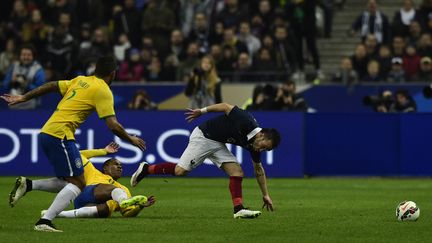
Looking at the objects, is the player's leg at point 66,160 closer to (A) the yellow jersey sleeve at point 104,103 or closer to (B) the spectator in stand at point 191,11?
(A) the yellow jersey sleeve at point 104,103

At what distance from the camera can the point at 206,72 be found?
2417cm

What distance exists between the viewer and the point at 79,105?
44.9 ft

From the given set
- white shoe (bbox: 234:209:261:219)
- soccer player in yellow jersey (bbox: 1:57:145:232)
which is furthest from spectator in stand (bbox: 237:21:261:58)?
soccer player in yellow jersey (bbox: 1:57:145:232)

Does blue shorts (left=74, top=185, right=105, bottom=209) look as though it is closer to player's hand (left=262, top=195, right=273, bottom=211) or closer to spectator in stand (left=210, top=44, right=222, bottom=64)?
player's hand (left=262, top=195, right=273, bottom=211)

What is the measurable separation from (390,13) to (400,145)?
7540 mm

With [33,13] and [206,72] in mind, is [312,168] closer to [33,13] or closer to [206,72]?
[206,72]

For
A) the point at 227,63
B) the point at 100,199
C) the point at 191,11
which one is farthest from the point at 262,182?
the point at 191,11

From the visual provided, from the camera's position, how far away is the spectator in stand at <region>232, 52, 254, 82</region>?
27.3 meters

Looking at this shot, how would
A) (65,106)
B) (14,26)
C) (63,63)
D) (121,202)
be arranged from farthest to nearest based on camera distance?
(14,26), (63,63), (121,202), (65,106)

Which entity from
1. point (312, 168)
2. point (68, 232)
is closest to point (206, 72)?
point (312, 168)

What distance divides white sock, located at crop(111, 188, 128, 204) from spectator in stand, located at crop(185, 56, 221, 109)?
9156 mm

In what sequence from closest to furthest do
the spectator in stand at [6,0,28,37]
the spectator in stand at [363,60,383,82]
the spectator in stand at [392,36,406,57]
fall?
the spectator in stand at [363,60,383,82], the spectator in stand at [392,36,406,57], the spectator in stand at [6,0,28,37]

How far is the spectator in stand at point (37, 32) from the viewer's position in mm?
29112

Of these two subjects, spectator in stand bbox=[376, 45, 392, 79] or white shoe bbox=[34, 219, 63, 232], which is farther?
spectator in stand bbox=[376, 45, 392, 79]
